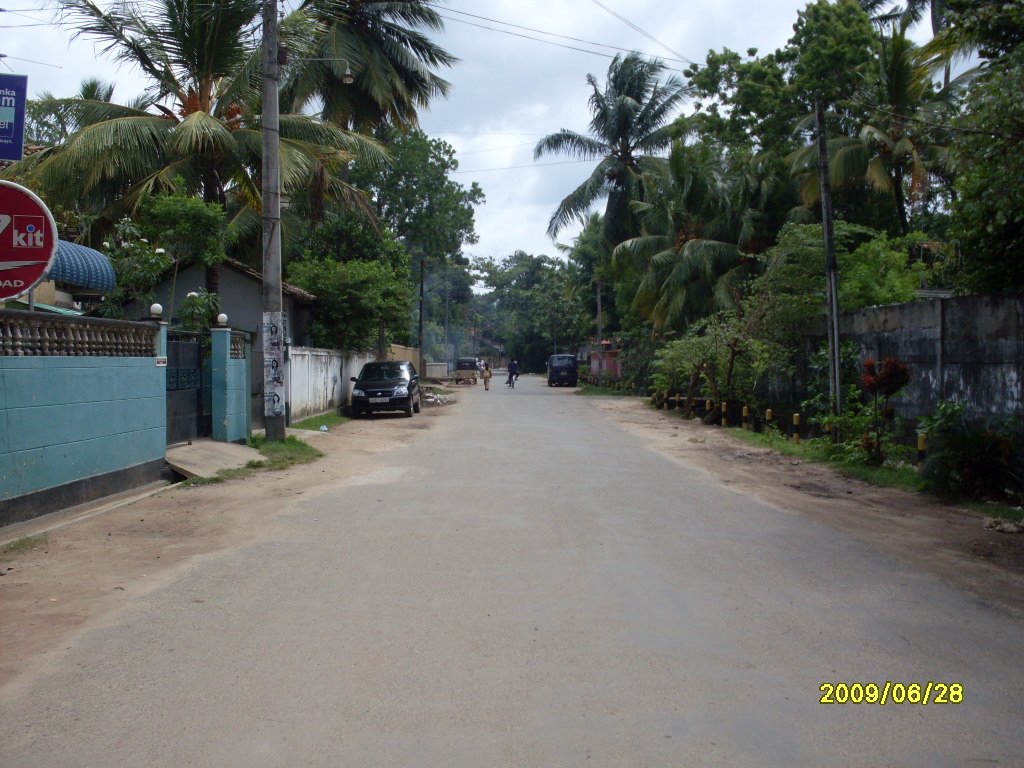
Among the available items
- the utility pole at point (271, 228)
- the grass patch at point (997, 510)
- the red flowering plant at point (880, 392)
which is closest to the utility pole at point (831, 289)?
the red flowering plant at point (880, 392)

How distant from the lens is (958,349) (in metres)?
11.8

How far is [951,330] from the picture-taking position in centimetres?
1198

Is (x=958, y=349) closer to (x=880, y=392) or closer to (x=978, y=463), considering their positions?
(x=880, y=392)

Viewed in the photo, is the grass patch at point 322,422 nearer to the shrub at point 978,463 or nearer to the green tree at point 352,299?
the green tree at point 352,299

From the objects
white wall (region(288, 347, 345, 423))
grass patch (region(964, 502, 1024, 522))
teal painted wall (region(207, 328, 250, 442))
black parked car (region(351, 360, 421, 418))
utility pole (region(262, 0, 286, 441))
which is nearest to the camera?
grass patch (region(964, 502, 1024, 522))

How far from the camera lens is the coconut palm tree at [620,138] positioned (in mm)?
35562

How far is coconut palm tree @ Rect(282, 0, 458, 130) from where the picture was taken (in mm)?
24141

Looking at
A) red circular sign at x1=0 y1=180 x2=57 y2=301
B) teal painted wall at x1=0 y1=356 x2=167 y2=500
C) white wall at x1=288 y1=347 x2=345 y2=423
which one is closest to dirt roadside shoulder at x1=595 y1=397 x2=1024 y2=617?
teal painted wall at x1=0 y1=356 x2=167 y2=500

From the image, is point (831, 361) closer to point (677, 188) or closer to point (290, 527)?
point (290, 527)

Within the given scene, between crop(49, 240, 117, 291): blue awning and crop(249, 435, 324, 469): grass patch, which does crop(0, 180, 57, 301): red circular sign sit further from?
crop(249, 435, 324, 469): grass patch

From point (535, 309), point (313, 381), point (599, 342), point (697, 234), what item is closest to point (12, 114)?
point (313, 381)

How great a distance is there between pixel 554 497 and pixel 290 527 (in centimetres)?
330

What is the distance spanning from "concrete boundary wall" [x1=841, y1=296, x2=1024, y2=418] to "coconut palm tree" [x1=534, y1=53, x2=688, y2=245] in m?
22.7

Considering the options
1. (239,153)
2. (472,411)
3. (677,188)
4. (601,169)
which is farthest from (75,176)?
(601,169)
